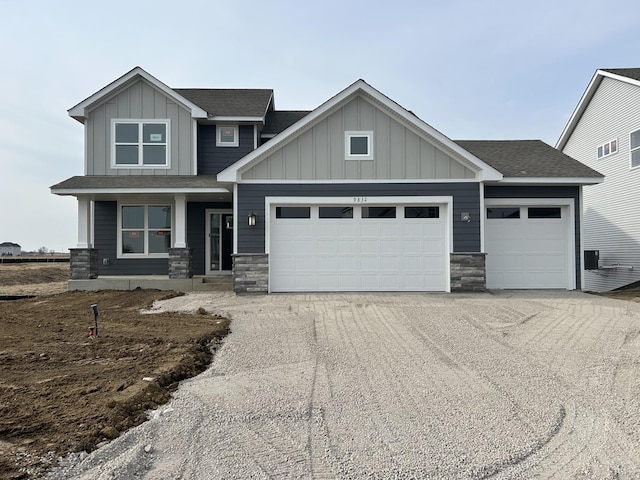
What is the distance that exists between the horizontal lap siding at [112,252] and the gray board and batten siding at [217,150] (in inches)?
125

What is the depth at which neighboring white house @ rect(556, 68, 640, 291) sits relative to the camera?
15625 mm

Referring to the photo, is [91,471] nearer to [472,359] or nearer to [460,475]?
[460,475]

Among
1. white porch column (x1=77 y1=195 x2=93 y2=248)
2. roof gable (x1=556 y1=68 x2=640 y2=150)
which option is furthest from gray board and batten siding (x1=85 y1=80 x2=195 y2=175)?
roof gable (x1=556 y1=68 x2=640 y2=150)

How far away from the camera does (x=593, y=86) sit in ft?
57.7

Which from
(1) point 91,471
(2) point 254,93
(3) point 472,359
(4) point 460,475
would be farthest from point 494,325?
(2) point 254,93

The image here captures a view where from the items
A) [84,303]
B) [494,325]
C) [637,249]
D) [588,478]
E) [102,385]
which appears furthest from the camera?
[637,249]

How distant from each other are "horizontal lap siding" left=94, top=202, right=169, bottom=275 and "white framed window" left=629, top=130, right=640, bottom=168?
1647 cm

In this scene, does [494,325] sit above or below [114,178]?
below

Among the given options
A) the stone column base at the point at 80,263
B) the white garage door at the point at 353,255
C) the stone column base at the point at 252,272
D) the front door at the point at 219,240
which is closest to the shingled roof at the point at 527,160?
the white garage door at the point at 353,255

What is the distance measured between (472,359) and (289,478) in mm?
3570

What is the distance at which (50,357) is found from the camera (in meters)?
5.90

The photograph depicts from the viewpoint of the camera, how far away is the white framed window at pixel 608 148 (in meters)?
16.6

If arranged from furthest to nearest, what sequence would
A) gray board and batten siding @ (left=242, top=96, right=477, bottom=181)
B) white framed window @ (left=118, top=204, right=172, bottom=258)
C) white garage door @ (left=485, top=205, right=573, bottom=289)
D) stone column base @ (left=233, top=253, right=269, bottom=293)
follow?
1. white framed window @ (left=118, top=204, right=172, bottom=258)
2. white garage door @ (left=485, top=205, right=573, bottom=289)
3. gray board and batten siding @ (left=242, top=96, right=477, bottom=181)
4. stone column base @ (left=233, top=253, right=269, bottom=293)

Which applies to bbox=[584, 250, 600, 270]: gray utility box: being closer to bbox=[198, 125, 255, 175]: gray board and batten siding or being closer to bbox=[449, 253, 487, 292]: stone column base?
bbox=[449, 253, 487, 292]: stone column base
